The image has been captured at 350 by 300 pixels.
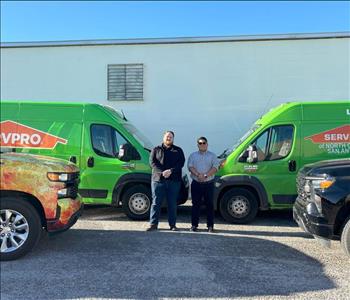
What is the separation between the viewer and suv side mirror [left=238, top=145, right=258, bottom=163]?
7.93 m

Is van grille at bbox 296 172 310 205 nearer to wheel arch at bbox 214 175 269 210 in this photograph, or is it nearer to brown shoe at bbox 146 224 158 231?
wheel arch at bbox 214 175 269 210

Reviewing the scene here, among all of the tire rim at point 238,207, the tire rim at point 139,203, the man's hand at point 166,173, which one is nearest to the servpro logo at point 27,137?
the tire rim at point 139,203

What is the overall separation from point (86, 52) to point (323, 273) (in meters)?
9.19

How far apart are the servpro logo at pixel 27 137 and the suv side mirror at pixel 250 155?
3484 millimetres

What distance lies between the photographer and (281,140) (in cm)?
799

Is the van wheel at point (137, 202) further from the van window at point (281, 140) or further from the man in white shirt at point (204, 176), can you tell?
the van window at point (281, 140)

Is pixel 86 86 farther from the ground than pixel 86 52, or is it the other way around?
pixel 86 52

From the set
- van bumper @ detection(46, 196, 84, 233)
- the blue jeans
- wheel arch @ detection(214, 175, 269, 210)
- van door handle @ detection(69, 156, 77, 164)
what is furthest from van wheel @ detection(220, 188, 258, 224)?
van bumper @ detection(46, 196, 84, 233)

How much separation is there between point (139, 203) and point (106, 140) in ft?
4.61

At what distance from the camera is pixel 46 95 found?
12.1 metres

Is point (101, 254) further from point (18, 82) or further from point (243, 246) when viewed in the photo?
point (18, 82)

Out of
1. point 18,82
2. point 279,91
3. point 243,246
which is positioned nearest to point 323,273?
point 243,246

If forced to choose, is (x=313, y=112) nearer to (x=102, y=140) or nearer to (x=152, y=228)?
(x=152, y=228)

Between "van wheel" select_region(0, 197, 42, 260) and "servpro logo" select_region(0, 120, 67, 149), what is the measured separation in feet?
9.42
